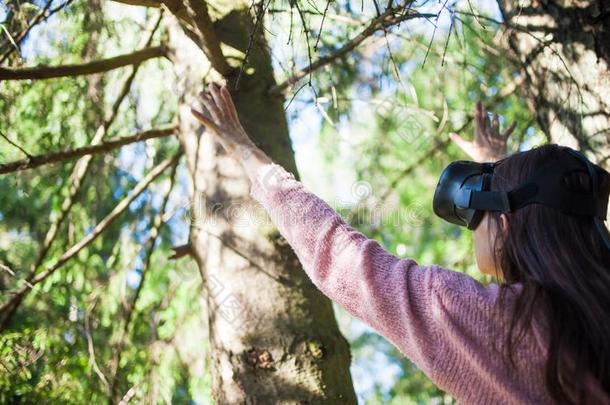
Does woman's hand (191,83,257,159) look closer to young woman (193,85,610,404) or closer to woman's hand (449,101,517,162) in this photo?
young woman (193,85,610,404)

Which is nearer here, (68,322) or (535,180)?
(535,180)

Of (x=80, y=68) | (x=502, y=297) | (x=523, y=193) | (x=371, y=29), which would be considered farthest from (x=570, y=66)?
(x=80, y=68)

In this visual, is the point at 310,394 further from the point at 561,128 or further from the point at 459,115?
the point at 459,115

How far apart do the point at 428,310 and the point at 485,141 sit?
4.87ft

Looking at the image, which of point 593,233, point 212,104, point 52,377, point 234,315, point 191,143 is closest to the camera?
point 593,233

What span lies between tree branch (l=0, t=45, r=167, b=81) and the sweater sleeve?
1.19 m

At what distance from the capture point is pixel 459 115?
15.6ft

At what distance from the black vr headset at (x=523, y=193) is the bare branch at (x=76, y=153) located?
1.45 meters

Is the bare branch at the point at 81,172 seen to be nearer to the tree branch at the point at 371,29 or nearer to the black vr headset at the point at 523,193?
the tree branch at the point at 371,29

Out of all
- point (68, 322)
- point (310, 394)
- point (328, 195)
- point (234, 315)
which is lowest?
point (310, 394)

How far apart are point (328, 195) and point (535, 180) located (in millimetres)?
7739

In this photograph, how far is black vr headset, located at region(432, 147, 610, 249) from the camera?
4.97ft

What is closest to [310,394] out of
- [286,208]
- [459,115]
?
[286,208]

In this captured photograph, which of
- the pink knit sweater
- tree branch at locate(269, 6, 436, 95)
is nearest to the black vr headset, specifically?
the pink knit sweater
